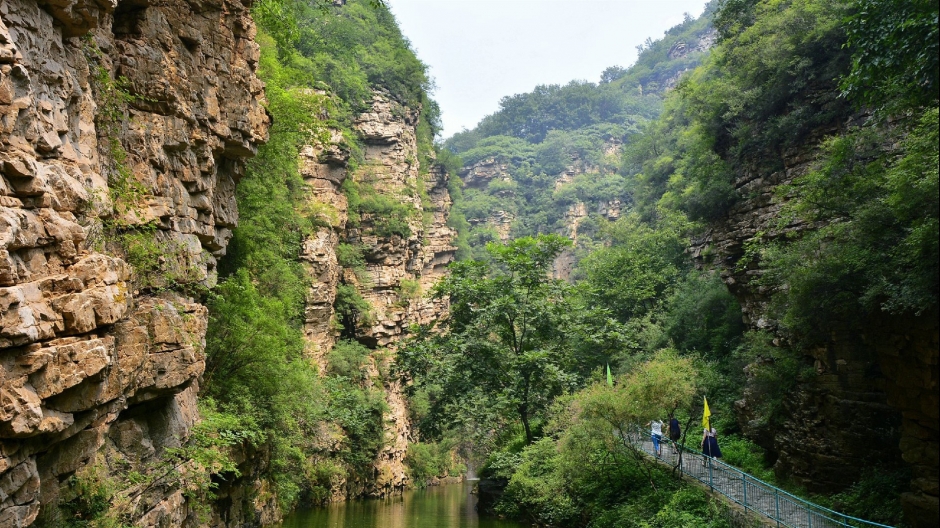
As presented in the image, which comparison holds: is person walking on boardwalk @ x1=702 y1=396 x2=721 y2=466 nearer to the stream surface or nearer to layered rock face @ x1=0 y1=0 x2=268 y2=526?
the stream surface

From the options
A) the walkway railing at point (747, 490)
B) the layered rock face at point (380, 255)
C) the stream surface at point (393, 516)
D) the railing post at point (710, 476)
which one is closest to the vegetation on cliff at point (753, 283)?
the railing post at point (710, 476)

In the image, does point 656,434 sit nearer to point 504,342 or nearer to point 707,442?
point 707,442

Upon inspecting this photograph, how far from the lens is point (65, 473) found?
9078mm

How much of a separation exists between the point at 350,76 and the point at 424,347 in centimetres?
2327

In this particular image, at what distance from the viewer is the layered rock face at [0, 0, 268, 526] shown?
734cm

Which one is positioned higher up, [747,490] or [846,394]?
[846,394]

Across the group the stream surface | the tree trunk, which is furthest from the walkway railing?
the stream surface

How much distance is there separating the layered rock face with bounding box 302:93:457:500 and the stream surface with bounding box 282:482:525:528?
9.13 ft

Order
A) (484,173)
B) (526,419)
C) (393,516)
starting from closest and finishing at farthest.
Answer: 1. (526,419)
2. (393,516)
3. (484,173)

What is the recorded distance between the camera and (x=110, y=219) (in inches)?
412

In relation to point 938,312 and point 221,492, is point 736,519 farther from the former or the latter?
point 221,492

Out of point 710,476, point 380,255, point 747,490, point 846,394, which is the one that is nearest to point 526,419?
point 710,476

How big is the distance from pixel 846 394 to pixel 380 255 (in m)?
30.0

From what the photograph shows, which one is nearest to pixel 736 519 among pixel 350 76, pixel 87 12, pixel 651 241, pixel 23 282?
pixel 23 282
